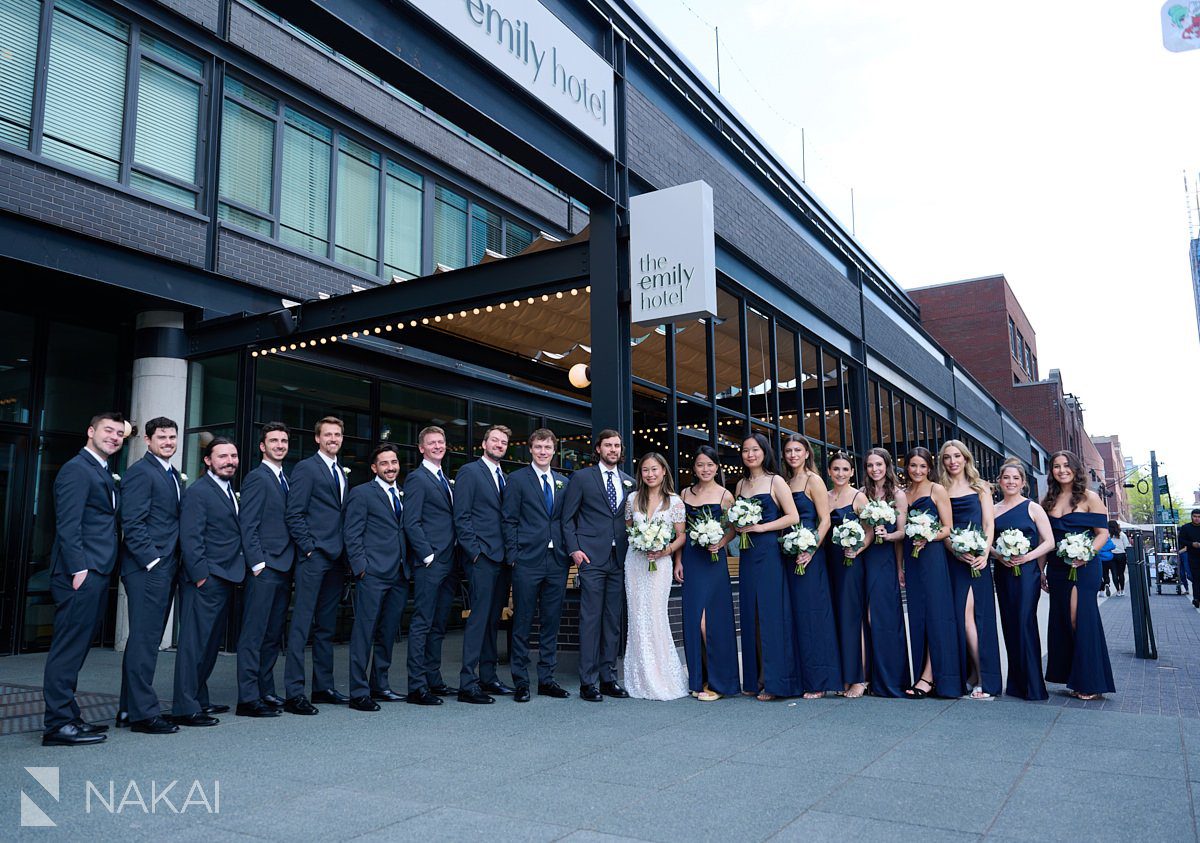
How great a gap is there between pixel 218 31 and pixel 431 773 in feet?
34.8

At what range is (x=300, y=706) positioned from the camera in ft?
21.3

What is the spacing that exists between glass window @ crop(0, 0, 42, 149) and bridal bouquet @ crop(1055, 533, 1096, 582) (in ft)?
36.1

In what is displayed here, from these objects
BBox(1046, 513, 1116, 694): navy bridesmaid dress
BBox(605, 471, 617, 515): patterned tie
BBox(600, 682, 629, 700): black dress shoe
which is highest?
BBox(605, 471, 617, 515): patterned tie

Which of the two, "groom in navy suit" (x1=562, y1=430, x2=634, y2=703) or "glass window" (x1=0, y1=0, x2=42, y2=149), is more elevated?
"glass window" (x1=0, y1=0, x2=42, y2=149)

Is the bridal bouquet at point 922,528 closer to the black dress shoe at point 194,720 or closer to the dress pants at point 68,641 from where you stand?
the black dress shoe at point 194,720

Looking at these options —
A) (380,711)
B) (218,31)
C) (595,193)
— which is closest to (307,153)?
(218,31)

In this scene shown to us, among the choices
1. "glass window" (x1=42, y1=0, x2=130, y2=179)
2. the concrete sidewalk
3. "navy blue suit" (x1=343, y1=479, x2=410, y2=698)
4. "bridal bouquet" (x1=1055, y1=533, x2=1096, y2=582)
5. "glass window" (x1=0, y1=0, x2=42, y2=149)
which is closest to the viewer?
the concrete sidewalk

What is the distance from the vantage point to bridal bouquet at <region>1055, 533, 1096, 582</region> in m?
7.19

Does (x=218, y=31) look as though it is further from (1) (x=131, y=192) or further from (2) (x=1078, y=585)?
(2) (x=1078, y=585)

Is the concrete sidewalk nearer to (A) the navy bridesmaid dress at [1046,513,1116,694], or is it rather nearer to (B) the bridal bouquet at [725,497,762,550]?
(A) the navy bridesmaid dress at [1046,513,1116,694]

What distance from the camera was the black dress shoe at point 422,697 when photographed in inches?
271

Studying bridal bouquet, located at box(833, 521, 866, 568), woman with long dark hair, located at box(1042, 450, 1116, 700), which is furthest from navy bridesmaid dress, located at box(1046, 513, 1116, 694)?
bridal bouquet, located at box(833, 521, 866, 568)

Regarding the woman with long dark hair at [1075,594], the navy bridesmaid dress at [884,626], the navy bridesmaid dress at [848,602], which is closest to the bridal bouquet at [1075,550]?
the woman with long dark hair at [1075,594]

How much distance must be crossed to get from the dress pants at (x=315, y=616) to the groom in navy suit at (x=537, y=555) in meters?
1.38
